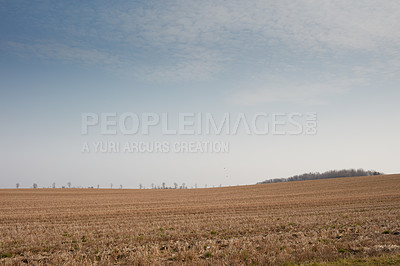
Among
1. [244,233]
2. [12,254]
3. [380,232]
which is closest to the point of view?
[12,254]

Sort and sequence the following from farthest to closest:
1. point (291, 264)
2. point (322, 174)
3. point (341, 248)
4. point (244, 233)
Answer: point (322, 174), point (244, 233), point (341, 248), point (291, 264)

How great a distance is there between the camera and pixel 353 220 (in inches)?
762

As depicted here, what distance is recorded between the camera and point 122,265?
1055 cm

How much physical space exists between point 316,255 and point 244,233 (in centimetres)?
594

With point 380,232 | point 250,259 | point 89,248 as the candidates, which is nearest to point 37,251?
point 89,248

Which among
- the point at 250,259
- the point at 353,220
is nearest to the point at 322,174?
the point at 353,220

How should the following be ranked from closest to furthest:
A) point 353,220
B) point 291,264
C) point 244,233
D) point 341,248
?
point 291,264 < point 341,248 < point 244,233 < point 353,220

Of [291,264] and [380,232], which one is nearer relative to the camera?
[291,264]

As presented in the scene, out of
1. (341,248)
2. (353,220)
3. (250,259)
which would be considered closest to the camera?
(250,259)

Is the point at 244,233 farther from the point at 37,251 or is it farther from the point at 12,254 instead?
the point at 12,254

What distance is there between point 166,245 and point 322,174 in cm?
19293

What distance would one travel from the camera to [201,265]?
32.3ft

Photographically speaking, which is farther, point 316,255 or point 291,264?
point 316,255

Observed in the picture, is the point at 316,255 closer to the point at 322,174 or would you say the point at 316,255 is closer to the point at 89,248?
the point at 89,248
